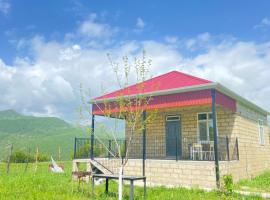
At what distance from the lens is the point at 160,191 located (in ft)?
31.4

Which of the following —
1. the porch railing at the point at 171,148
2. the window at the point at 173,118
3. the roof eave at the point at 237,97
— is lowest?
the porch railing at the point at 171,148

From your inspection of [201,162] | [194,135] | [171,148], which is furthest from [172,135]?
[201,162]

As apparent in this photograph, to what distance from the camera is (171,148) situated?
49.5 ft

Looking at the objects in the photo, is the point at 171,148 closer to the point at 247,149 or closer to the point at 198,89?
the point at 247,149

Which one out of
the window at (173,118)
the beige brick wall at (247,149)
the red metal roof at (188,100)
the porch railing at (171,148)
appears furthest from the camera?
the window at (173,118)

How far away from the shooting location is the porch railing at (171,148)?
13266 mm

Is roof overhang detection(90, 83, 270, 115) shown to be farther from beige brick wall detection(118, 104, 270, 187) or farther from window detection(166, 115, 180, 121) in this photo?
window detection(166, 115, 180, 121)

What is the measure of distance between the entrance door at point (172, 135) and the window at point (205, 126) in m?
1.16

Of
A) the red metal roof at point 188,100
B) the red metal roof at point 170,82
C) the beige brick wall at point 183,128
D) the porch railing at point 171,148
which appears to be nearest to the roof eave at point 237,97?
the red metal roof at point 188,100

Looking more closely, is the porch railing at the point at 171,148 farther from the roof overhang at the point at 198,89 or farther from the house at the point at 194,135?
the roof overhang at the point at 198,89

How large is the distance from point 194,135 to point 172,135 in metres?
1.24

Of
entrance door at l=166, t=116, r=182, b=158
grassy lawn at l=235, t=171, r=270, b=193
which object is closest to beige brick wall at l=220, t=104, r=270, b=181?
grassy lawn at l=235, t=171, r=270, b=193

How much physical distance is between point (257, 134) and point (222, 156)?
483 centimetres

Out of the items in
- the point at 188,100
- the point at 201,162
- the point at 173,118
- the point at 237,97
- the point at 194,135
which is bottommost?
the point at 201,162
